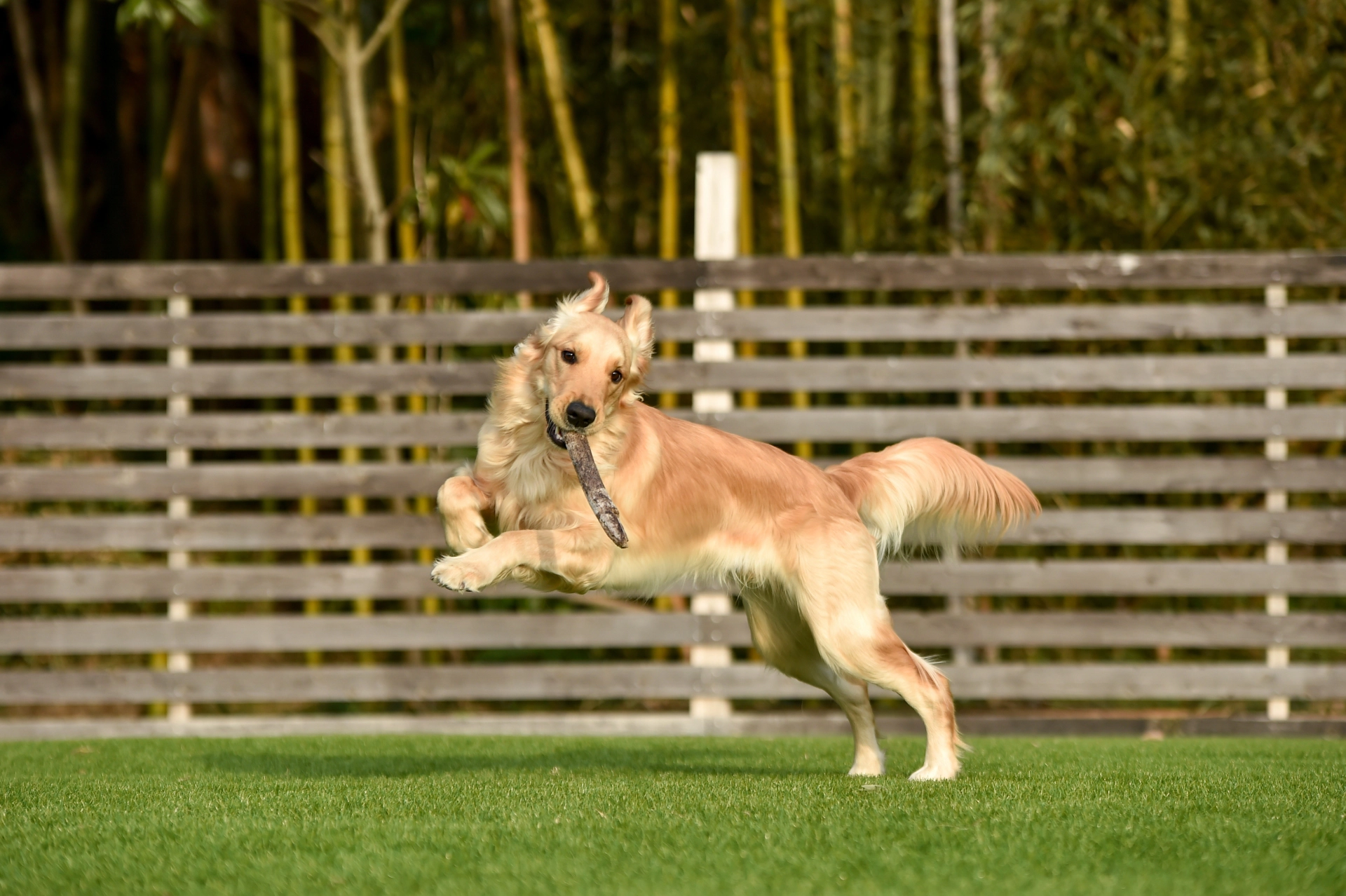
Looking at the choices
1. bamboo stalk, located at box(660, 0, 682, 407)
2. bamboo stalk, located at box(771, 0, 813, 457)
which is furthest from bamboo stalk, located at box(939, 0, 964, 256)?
bamboo stalk, located at box(660, 0, 682, 407)

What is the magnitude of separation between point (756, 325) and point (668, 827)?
2918 millimetres

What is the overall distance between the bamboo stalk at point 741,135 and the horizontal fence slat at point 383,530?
4.54 feet

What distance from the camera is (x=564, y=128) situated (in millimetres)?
5988

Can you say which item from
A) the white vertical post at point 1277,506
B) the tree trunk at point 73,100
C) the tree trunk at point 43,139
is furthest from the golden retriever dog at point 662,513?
the tree trunk at point 73,100

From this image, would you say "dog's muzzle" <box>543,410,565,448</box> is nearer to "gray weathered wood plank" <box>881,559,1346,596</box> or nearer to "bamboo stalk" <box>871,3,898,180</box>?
"gray weathered wood plank" <box>881,559,1346,596</box>

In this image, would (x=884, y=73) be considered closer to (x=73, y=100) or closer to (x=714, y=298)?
(x=714, y=298)

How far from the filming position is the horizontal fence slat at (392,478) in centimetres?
517

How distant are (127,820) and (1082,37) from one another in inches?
187

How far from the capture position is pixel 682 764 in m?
4.01

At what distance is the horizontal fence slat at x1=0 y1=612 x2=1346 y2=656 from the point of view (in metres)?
5.17

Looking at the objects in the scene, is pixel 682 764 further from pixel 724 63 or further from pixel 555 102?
pixel 724 63

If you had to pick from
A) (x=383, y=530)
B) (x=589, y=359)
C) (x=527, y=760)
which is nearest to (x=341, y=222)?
(x=383, y=530)

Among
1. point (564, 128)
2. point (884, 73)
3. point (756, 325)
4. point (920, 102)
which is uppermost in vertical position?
point (884, 73)

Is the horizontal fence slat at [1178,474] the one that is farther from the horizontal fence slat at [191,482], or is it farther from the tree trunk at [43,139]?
the tree trunk at [43,139]
